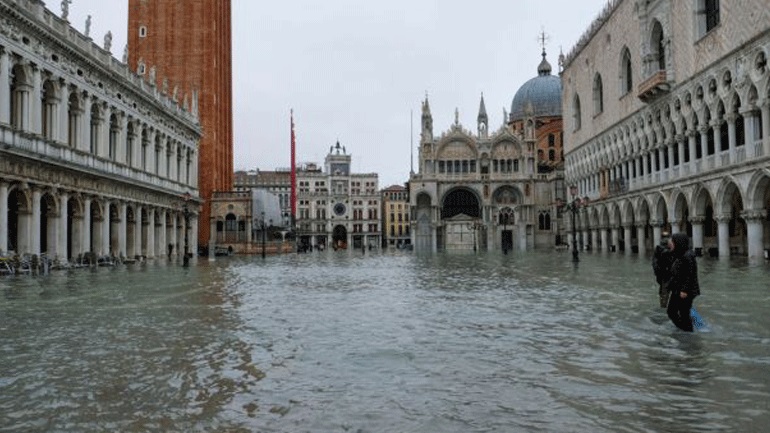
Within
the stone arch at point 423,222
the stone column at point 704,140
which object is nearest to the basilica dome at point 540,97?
the stone arch at point 423,222

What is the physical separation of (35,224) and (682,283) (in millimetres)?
28046

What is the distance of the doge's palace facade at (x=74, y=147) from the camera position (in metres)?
27.6

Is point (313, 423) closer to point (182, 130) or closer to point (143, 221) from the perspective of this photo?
point (143, 221)

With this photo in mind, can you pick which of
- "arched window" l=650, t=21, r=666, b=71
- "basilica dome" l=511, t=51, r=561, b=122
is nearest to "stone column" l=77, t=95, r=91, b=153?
"arched window" l=650, t=21, r=666, b=71

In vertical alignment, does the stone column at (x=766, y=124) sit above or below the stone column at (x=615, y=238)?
above

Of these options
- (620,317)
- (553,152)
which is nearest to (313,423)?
(620,317)

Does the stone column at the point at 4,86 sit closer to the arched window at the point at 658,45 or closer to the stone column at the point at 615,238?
the arched window at the point at 658,45

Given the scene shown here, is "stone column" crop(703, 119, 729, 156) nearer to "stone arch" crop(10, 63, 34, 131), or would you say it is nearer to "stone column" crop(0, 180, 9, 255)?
"stone arch" crop(10, 63, 34, 131)

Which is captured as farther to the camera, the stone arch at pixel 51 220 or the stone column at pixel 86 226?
the stone column at pixel 86 226

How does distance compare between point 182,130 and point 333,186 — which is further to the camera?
point 333,186

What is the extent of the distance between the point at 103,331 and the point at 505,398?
684cm

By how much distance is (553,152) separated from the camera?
91.0m

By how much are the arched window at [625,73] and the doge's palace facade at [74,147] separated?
33801 millimetres

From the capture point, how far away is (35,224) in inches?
1124
